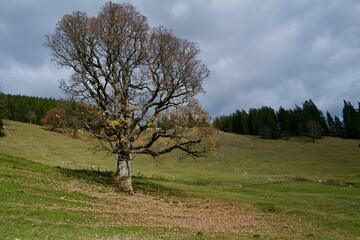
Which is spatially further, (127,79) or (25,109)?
(25,109)

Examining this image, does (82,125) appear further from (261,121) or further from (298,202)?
(261,121)

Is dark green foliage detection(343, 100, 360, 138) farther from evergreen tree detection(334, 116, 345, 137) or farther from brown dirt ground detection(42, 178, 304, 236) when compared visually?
brown dirt ground detection(42, 178, 304, 236)

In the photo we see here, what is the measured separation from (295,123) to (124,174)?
137 metres

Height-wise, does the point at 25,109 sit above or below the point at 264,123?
below

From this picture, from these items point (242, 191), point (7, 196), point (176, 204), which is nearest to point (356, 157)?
point (242, 191)

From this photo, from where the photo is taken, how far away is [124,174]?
32094 mm

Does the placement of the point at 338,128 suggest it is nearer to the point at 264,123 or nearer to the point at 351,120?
the point at 351,120

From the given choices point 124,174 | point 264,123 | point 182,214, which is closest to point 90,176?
point 124,174

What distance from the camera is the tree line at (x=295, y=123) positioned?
5861 inches

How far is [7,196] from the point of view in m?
19.4

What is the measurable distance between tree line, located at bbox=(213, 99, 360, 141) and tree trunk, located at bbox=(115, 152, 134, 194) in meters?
123

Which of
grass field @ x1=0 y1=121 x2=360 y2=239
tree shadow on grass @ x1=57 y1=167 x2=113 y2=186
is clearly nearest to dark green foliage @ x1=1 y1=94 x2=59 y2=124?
tree shadow on grass @ x1=57 y1=167 x2=113 y2=186

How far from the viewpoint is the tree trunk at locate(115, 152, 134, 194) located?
31467 mm

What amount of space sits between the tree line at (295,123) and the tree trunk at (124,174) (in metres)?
123
